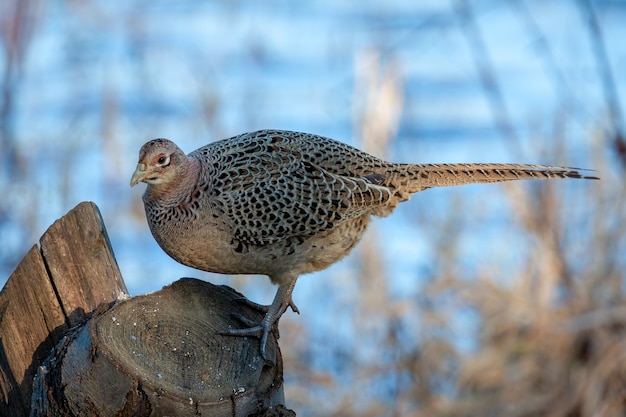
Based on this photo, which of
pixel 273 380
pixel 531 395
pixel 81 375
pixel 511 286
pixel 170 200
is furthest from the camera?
pixel 511 286

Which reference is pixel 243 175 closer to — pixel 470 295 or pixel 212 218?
pixel 212 218

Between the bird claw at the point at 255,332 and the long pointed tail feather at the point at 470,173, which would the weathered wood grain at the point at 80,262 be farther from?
the long pointed tail feather at the point at 470,173

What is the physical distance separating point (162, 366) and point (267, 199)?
128 centimetres

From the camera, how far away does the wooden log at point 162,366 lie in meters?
2.97

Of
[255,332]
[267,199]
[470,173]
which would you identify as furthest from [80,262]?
[470,173]

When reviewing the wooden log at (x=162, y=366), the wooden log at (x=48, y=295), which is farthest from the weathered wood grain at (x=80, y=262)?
the wooden log at (x=162, y=366)

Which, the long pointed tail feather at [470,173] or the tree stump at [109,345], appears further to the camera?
the long pointed tail feather at [470,173]

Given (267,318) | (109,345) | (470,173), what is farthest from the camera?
(470,173)

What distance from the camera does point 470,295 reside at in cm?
732

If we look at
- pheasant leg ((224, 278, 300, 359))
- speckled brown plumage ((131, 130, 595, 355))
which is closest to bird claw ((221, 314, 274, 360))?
pheasant leg ((224, 278, 300, 359))

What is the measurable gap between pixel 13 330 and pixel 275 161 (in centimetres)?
143

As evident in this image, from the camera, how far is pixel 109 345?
3.03 meters

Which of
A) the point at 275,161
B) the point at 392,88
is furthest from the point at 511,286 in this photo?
the point at 275,161

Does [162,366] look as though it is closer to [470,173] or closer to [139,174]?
[139,174]
